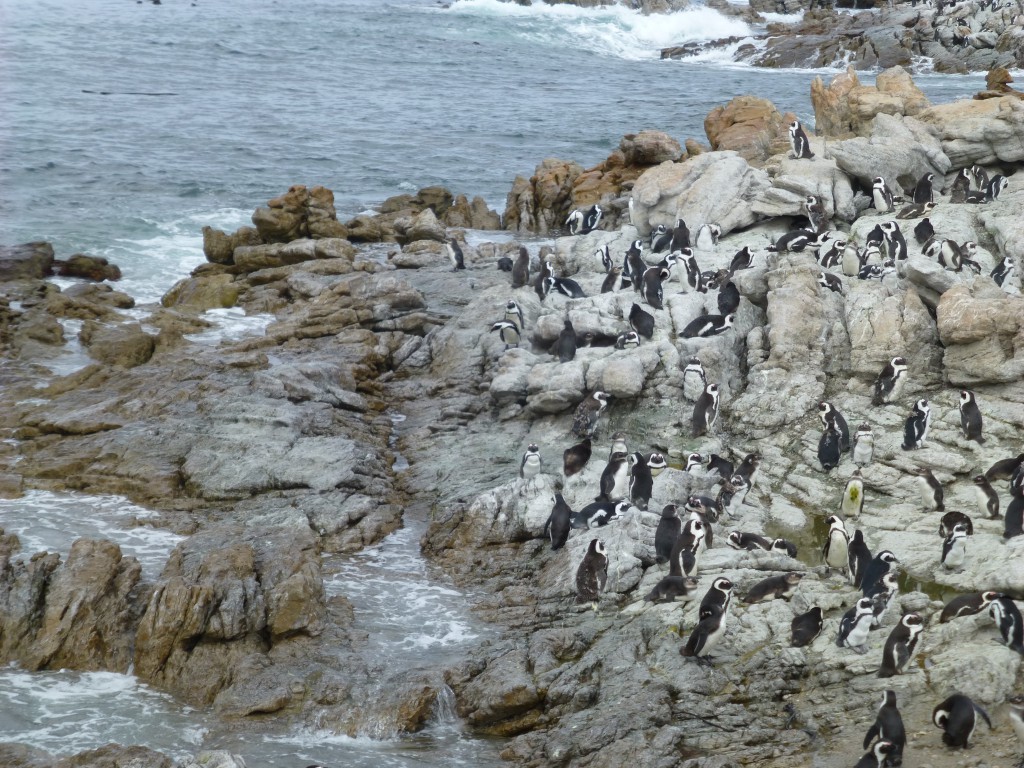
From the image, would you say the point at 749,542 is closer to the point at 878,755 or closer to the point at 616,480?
the point at 616,480

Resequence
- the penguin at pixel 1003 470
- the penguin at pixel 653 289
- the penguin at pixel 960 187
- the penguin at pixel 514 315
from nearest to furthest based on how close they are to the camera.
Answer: the penguin at pixel 1003 470, the penguin at pixel 653 289, the penguin at pixel 514 315, the penguin at pixel 960 187

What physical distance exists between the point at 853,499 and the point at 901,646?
3407 mm

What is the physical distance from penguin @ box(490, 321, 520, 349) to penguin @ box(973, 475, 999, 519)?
28.6 ft

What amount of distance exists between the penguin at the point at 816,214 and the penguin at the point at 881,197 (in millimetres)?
1136

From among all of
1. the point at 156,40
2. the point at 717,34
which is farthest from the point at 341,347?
the point at 717,34

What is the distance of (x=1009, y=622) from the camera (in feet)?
34.7

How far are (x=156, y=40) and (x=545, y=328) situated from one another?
166 ft

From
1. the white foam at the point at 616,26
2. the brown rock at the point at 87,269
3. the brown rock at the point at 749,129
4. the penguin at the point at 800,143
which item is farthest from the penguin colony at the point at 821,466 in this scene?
the white foam at the point at 616,26

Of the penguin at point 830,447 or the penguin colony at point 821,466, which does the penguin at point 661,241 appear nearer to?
the penguin colony at point 821,466

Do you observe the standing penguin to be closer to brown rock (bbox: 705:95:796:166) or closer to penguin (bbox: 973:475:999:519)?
penguin (bbox: 973:475:999:519)

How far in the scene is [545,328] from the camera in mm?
18875

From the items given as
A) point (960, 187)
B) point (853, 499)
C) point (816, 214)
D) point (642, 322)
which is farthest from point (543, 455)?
point (960, 187)

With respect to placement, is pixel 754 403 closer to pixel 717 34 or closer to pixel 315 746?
pixel 315 746

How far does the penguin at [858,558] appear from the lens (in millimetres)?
12211
